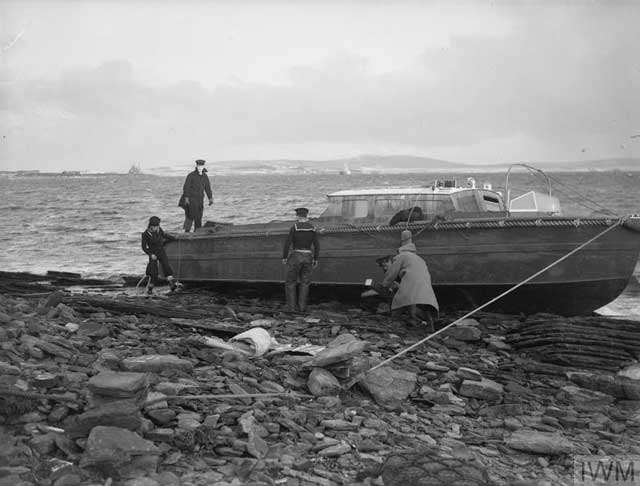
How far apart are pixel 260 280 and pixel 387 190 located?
3.00 metres

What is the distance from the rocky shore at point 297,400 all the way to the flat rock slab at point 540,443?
0.02 metres

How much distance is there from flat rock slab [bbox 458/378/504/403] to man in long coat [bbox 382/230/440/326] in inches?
94.2

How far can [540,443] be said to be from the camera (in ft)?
18.8

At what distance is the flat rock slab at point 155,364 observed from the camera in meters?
6.40

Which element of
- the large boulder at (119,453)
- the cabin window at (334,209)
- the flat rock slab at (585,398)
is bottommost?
the flat rock slab at (585,398)

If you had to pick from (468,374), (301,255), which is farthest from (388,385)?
(301,255)

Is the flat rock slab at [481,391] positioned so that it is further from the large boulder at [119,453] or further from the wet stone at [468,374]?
the large boulder at [119,453]

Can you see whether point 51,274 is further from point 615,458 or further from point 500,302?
point 615,458

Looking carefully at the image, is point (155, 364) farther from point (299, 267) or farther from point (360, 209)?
point (360, 209)

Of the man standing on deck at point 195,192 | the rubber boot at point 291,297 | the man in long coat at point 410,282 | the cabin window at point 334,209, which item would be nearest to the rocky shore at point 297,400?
the man in long coat at point 410,282

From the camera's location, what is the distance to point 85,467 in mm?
4445

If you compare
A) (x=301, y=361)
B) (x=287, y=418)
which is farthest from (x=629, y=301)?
(x=287, y=418)

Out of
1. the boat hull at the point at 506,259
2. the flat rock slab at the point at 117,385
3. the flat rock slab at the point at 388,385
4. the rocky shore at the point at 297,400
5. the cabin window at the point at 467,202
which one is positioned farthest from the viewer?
the cabin window at the point at 467,202

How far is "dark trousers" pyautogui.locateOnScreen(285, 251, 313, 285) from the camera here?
11.0m
